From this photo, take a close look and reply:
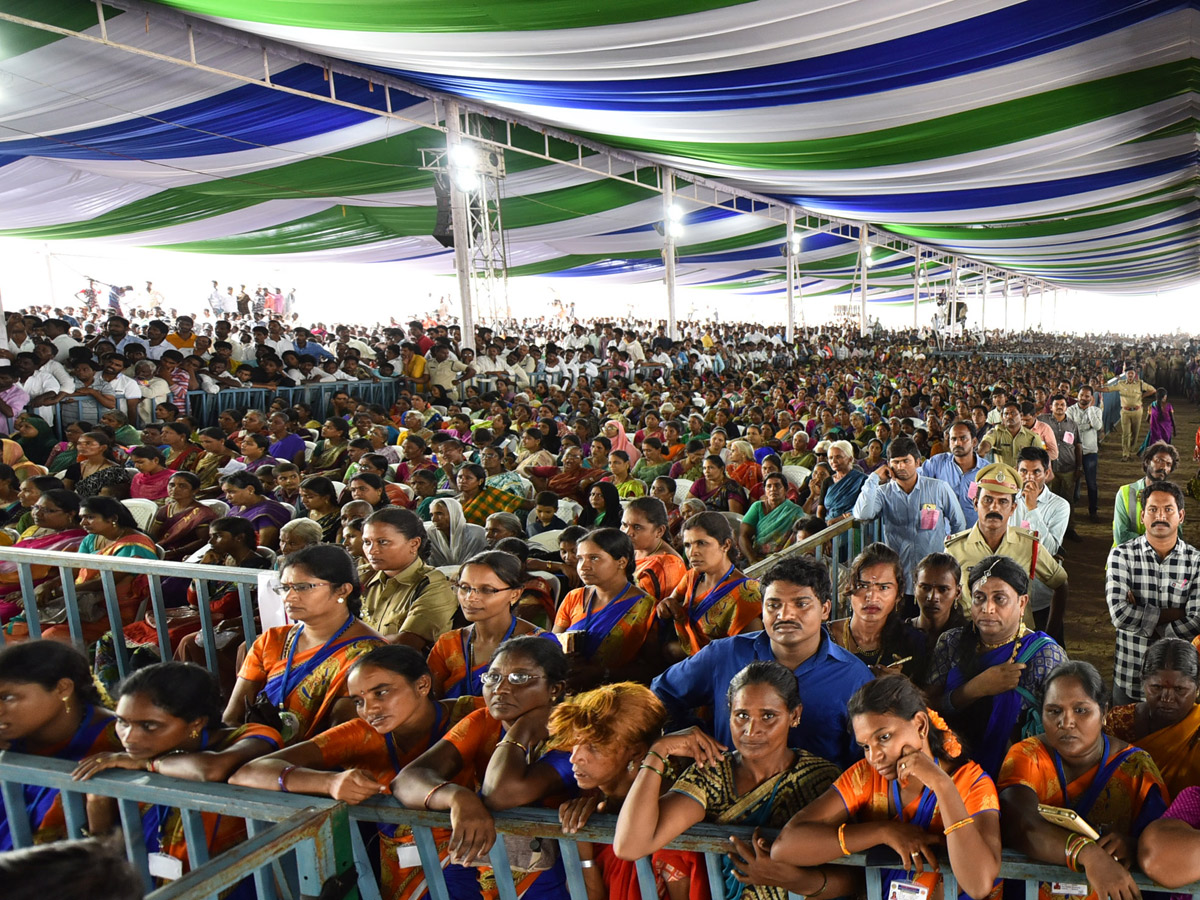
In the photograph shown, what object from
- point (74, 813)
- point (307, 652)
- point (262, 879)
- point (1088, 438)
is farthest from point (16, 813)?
point (1088, 438)

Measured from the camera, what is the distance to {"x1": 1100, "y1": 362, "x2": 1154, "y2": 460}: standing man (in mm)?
11297

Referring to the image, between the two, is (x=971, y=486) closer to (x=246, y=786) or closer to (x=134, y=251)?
(x=246, y=786)

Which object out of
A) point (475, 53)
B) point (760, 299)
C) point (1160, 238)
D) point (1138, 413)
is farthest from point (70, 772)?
point (760, 299)

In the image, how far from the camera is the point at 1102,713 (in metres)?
1.95

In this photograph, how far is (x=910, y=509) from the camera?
14.4 ft

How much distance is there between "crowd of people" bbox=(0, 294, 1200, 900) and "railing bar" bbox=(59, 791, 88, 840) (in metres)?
0.07

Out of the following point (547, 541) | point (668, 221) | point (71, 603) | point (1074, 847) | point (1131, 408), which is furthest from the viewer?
point (668, 221)

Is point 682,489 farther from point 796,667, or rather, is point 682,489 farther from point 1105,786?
point 1105,786

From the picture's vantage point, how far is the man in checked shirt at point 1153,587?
3.23 meters

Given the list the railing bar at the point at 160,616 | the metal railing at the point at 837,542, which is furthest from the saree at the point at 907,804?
the railing bar at the point at 160,616

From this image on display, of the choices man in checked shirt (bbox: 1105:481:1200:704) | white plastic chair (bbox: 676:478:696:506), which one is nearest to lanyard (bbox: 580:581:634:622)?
man in checked shirt (bbox: 1105:481:1200:704)

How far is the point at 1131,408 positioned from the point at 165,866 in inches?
520

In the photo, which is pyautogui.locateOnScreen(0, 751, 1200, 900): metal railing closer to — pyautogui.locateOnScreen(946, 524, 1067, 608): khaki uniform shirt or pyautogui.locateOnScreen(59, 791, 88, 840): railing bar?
pyautogui.locateOnScreen(59, 791, 88, 840): railing bar

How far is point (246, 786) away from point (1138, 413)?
43.3ft
